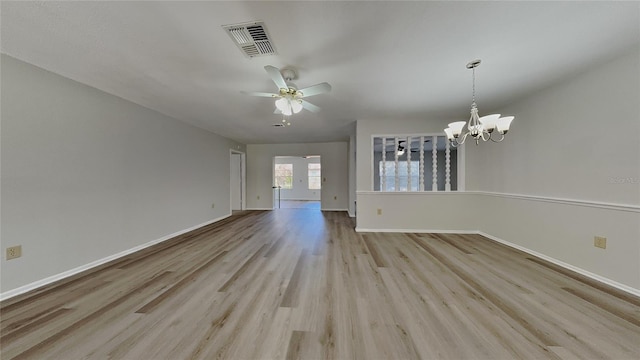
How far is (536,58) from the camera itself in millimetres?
2074

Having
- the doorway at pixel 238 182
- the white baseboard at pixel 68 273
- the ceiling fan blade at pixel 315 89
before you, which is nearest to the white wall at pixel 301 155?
the doorway at pixel 238 182

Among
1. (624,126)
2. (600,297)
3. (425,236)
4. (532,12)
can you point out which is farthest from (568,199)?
(532,12)

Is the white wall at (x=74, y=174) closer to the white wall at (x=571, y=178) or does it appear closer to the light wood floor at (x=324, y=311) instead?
the light wood floor at (x=324, y=311)

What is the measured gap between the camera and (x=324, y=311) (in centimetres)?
173

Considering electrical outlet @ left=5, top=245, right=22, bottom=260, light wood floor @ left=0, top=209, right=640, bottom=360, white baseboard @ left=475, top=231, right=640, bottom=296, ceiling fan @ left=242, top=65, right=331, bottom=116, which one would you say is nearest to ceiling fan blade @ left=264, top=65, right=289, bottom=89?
ceiling fan @ left=242, top=65, right=331, bottom=116

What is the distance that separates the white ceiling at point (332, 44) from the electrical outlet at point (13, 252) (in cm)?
181

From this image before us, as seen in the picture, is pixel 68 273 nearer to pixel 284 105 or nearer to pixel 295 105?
pixel 284 105

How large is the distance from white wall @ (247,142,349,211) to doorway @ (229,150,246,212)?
21 centimetres

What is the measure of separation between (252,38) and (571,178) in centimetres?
380

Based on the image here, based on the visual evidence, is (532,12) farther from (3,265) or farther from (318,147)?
(318,147)

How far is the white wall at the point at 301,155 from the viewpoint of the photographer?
702cm

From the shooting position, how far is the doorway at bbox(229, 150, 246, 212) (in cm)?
684

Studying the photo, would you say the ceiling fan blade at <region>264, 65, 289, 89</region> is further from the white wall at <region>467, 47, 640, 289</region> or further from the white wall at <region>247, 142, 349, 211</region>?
the white wall at <region>247, 142, 349, 211</region>

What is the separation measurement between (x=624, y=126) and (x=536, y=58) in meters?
1.07
